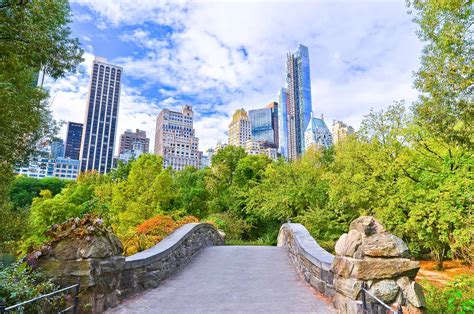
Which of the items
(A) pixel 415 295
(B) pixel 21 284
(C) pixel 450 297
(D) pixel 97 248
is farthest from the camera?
(D) pixel 97 248

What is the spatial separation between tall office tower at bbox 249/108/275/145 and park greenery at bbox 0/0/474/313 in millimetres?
135073

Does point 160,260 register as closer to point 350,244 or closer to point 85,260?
point 85,260

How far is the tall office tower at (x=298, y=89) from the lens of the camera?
159375 mm

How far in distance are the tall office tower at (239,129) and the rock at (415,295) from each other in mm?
102940

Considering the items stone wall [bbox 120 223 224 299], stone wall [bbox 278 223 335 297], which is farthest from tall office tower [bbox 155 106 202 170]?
stone wall [bbox 278 223 335 297]

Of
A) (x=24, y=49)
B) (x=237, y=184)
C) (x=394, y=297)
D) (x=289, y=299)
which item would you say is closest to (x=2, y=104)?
(x=24, y=49)

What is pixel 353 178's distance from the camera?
1355 centimetres

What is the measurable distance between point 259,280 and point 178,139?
97404 millimetres

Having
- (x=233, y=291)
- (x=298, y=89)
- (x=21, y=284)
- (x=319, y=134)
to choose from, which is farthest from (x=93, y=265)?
(x=298, y=89)

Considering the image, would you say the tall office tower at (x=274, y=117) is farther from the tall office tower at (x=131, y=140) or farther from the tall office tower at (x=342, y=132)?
the tall office tower at (x=342, y=132)

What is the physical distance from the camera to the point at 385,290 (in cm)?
330

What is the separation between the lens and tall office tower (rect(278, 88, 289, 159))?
147350mm

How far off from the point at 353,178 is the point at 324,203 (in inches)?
152

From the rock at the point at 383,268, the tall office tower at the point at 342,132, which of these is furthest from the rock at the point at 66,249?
the tall office tower at the point at 342,132
